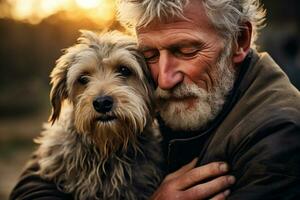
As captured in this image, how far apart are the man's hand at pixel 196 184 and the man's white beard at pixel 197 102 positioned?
1.07 feet

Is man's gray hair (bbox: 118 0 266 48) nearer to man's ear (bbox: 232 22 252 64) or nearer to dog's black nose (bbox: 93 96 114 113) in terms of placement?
man's ear (bbox: 232 22 252 64)

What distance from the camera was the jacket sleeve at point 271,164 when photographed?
11.2 feet

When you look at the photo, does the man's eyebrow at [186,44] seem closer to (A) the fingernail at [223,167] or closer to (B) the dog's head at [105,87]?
(B) the dog's head at [105,87]

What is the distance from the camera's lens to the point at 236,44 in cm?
442

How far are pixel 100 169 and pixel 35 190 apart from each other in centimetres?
51

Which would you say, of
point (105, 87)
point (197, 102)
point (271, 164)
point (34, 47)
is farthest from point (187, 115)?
point (34, 47)

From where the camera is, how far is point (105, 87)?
466 centimetres

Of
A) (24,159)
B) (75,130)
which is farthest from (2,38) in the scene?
(75,130)

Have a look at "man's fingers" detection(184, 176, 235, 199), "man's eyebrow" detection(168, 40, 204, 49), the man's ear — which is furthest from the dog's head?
"man's fingers" detection(184, 176, 235, 199)

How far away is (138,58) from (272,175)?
5.72 feet

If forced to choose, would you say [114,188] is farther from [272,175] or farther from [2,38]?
[2,38]

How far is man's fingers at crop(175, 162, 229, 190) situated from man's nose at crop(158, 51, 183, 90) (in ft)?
2.05

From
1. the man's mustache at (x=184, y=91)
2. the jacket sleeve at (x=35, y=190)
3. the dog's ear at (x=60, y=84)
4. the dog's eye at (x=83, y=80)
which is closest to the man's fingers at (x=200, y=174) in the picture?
the man's mustache at (x=184, y=91)

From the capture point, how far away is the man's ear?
441 cm
